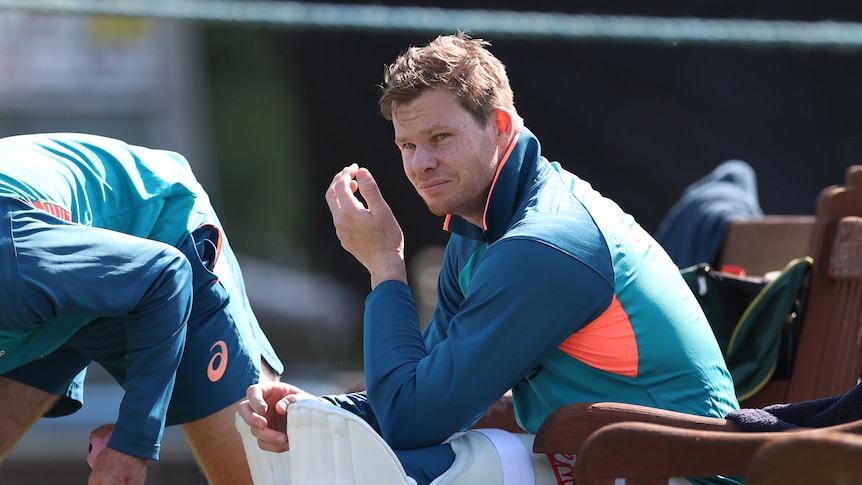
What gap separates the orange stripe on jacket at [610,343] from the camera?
206cm

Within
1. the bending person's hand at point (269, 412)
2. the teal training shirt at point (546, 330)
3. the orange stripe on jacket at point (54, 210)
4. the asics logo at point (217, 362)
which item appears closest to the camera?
the teal training shirt at point (546, 330)

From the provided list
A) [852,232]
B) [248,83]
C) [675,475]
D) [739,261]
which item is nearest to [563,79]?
[739,261]

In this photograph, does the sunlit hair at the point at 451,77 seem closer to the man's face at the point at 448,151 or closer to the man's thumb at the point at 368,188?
the man's face at the point at 448,151

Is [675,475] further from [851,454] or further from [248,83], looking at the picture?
[248,83]

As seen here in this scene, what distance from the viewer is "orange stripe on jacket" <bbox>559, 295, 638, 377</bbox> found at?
2059 mm

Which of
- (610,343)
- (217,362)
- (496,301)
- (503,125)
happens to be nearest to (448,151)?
(503,125)

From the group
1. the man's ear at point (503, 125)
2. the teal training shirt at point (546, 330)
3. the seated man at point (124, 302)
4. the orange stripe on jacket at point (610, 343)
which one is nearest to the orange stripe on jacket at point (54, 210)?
the seated man at point (124, 302)

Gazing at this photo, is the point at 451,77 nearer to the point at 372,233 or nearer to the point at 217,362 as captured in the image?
the point at 372,233

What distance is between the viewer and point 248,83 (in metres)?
11.7

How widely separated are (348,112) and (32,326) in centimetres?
274

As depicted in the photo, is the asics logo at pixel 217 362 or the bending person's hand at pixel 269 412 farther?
the asics logo at pixel 217 362

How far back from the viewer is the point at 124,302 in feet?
7.11

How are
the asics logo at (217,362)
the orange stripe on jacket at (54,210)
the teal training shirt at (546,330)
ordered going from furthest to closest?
the asics logo at (217,362)
the orange stripe on jacket at (54,210)
the teal training shirt at (546,330)

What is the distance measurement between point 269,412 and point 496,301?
0.52 m
